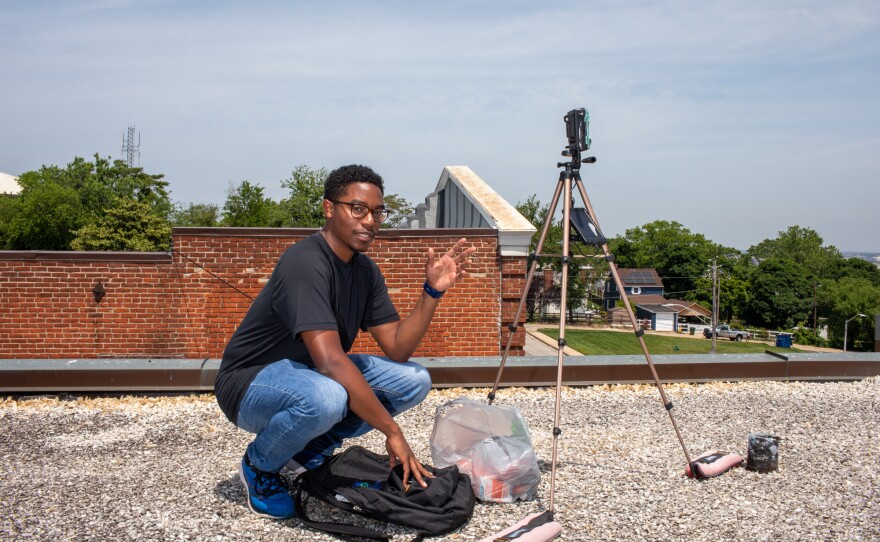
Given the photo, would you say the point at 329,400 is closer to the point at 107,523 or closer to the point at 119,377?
the point at 107,523

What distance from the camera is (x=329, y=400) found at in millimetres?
3096

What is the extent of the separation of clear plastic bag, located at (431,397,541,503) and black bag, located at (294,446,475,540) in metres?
0.18

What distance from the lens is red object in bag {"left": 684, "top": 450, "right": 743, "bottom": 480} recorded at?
409cm

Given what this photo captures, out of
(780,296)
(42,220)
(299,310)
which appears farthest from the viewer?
(780,296)

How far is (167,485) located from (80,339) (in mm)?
6846

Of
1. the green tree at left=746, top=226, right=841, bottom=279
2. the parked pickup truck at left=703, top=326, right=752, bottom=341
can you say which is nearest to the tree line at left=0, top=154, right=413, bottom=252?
the parked pickup truck at left=703, top=326, right=752, bottom=341

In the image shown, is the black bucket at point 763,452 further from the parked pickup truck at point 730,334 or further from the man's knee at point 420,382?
the parked pickup truck at point 730,334

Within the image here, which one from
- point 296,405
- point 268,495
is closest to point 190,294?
point 268,495

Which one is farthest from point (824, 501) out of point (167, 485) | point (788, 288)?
point (788, 288)

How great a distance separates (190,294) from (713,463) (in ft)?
24.1

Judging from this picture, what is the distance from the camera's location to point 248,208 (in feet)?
113

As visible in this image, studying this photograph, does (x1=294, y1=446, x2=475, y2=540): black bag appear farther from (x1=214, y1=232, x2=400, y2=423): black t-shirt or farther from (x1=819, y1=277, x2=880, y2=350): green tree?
(x1=819, y1=277, x2=880, y2=350): green tree

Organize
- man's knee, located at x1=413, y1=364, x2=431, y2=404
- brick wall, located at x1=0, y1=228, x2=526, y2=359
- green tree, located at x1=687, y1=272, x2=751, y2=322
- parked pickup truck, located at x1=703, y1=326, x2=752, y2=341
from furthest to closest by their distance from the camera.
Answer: green tree, located at x1=687, y1=272, x2=751, y2=322 → parked pickup truck, located at x1=703, y1=326, x2=752, y2=341 → brick wall, located at x1=0, y1=228, x2=526, y2=359 → man's knee, located at x1=413, y1=364, x2=431, y2=404

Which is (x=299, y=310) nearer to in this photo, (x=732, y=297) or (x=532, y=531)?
(x=532, y=531)
